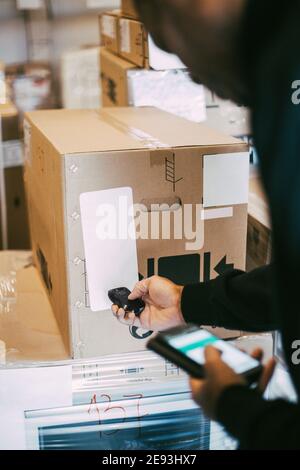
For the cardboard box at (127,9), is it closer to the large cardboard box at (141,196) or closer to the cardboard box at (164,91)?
the cardboard box at (164,91)

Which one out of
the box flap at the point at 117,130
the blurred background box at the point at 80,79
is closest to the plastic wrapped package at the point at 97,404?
the box flap at the point at 117,130

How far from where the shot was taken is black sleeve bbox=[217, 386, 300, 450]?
589 millimetres

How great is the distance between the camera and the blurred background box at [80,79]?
2.30 metres

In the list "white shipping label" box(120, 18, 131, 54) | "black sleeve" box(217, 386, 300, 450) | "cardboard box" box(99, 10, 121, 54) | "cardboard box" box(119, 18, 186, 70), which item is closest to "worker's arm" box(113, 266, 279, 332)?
"black sleeve" box(217, 386, 300, 450)

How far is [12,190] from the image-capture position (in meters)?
2.02

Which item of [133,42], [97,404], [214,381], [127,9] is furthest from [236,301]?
[127,9]

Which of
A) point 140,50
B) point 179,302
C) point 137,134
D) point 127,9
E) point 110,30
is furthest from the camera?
point 110,30

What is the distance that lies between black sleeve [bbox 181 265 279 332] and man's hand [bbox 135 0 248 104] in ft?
0.86

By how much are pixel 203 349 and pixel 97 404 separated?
1.00 ft

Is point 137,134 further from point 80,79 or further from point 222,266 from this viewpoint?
point 80,79

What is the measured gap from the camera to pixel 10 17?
2395 mm

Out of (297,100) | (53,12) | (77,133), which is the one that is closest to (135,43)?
(77,133)
